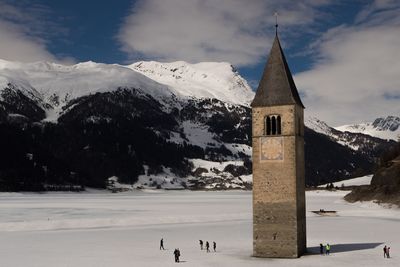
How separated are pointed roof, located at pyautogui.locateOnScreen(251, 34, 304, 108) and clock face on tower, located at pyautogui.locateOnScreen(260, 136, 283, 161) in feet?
13.1

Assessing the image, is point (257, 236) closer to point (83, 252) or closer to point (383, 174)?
point (83, 252)

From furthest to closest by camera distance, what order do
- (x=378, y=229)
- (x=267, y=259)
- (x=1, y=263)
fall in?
(x=378, y=229) → (x=267, y=259) → (x=1, y=263)

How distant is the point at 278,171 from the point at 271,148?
2609mm

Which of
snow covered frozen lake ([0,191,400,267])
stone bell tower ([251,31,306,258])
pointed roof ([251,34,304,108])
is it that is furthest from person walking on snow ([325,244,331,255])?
pointed roof ([251,34,304,108])

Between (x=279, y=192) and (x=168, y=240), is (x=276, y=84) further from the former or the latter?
(x=168, y=240)

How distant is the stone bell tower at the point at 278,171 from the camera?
57.4 metres

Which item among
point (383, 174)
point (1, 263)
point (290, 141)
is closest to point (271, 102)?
point (290, 141)

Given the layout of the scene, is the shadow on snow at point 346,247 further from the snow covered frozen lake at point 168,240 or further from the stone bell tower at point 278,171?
the stone bell tower at point 278,171

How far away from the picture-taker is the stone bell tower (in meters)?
57.4

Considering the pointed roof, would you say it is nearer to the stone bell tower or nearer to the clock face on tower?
the stone bell tower

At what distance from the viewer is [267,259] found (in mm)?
55844

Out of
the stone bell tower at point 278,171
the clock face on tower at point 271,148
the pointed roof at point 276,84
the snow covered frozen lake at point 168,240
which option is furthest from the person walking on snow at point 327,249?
the pointed roof at point 276,84

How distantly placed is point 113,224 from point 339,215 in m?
46.9

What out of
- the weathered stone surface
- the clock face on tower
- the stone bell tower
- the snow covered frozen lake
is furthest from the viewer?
the clock face on tower
